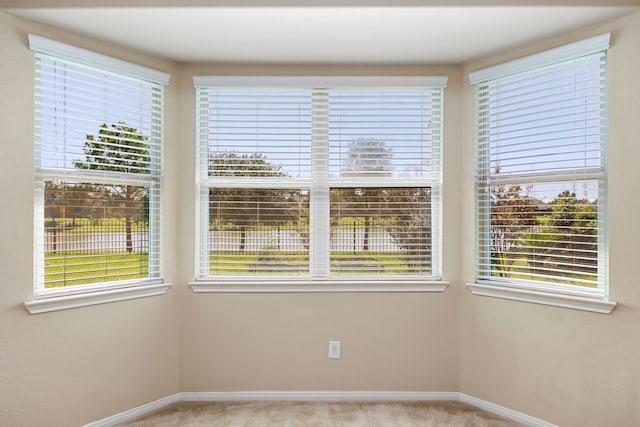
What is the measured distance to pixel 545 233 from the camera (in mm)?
3008

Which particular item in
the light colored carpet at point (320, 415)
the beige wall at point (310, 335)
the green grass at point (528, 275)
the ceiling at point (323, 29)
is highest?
the ceiling at point (323, 29)

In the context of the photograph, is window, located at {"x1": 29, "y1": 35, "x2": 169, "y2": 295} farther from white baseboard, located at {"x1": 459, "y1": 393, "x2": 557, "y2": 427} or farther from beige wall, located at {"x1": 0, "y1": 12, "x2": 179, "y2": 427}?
white baseboard, located at {"x1": 459, "y1": 393, "x2": 557, "y2": 427}

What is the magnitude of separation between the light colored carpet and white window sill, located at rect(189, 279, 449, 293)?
795 mm

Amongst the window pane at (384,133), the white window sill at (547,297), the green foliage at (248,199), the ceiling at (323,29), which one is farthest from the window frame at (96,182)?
the white window sill at (547,297)

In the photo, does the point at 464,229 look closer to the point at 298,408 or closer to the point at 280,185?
the point at 280,185

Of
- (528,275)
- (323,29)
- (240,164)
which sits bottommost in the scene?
(528,275)

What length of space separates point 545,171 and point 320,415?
7.07 feet

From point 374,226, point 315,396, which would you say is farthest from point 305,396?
point 374,226

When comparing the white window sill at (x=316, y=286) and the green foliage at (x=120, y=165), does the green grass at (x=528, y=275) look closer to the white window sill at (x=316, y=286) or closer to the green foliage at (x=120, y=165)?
the white window sill at (x=316, y=286)

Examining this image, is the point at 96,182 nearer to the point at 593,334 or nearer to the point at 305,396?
the point at 305,396

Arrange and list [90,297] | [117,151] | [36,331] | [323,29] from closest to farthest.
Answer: [36,331]
[323,29]
[90,297]
[117,151]

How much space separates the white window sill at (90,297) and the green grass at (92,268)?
0.09 m

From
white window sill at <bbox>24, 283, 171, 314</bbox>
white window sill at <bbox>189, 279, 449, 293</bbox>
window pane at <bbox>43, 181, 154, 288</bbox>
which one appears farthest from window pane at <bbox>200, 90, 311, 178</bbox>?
white window sill at <bbox>24, 283, 171, 314</bbox>

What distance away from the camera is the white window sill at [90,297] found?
2.64 m
